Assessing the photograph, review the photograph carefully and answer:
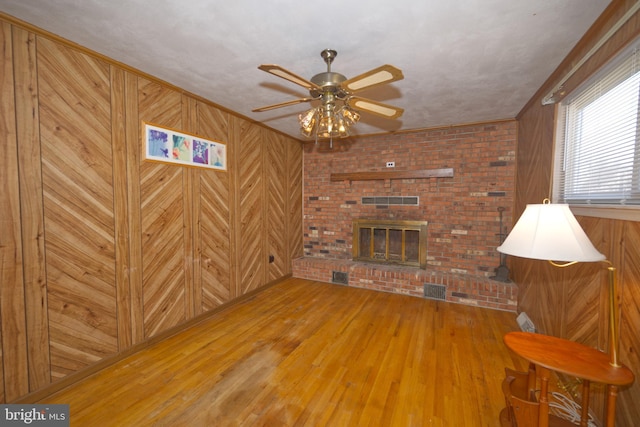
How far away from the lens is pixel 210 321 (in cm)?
295

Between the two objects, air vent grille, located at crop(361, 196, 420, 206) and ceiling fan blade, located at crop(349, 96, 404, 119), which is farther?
air vent grille, located at crop(361, 196, 420, 206)

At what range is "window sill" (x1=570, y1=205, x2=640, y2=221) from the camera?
132 centimetres

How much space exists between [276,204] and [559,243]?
11.6 ft

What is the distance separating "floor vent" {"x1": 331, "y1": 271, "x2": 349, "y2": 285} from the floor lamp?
10.2 ft

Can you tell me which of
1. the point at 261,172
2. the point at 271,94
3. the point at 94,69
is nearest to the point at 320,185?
the point at 261,172

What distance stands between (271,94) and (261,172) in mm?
1364

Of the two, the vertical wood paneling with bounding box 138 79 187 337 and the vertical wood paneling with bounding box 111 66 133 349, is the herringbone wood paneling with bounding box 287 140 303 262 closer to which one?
the vertical wood paneling with bounding box 138 79 187 337

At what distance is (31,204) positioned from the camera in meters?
1.71

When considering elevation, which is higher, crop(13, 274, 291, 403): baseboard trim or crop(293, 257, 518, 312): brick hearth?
crop(293, 257, 518, 312): brick hearth

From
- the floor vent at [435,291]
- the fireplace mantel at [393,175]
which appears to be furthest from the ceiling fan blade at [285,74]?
the floor vent at [435,291]

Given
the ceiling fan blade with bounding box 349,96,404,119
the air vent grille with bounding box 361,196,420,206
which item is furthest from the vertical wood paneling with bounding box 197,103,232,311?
the air vent grille with bounding box 361,196,420,206

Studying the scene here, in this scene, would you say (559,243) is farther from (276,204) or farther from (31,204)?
(276,204)

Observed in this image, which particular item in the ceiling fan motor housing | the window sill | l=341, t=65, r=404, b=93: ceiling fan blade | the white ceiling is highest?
the white ceiling

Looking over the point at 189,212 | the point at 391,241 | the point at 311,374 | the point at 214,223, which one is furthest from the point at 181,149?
the point at 391,241
